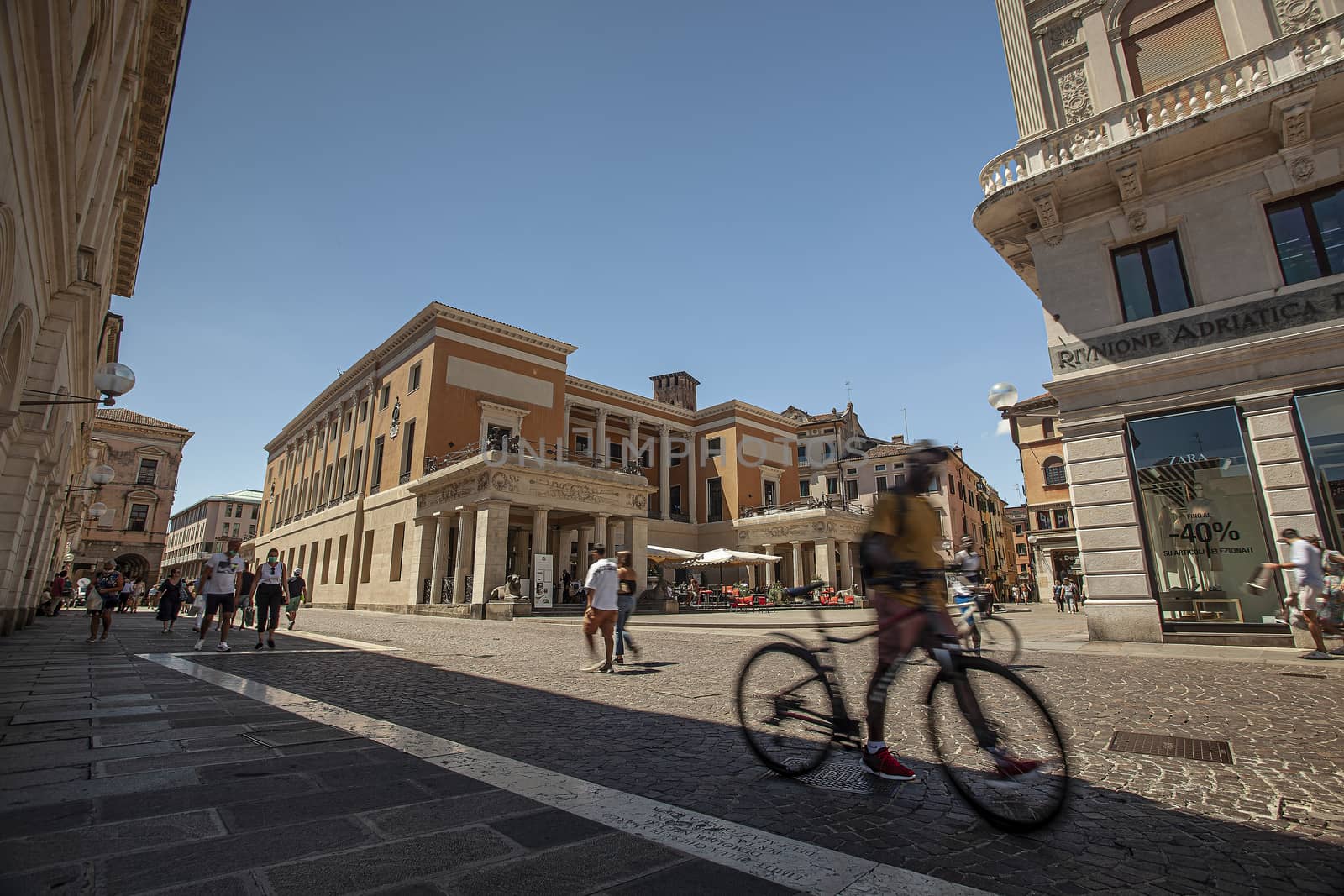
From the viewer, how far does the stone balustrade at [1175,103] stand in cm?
991

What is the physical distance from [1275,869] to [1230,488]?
10.6 meters

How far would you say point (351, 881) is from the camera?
2084mm

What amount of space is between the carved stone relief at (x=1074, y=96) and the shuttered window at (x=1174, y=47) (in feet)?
2.46

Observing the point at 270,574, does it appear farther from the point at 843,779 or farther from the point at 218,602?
the point at 843,779

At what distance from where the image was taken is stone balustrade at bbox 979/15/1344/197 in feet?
32.5

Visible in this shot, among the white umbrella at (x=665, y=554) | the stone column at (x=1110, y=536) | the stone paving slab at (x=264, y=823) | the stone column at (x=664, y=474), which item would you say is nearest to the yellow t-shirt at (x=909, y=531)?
the stone paving slab at (x=264, y=823)

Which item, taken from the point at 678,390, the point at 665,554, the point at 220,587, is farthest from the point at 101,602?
the point at 678,390

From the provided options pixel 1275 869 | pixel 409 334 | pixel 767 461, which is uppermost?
pixel 409 334

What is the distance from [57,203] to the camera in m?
7.73

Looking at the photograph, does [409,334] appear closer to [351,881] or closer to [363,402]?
[363,402]

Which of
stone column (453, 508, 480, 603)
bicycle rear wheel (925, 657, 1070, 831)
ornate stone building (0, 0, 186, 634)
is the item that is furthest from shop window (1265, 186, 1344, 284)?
stone column (453, 508, 480, 603)

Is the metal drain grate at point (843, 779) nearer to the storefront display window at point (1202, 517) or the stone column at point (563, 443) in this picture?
the storefront display window at point (1202, 517)

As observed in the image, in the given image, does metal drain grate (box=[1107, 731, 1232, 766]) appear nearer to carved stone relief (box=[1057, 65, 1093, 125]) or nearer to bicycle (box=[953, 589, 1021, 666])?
bicycle (box=[953, 589, 1021, 666])

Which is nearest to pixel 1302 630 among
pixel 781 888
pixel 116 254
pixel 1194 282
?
pixel 1194 282
